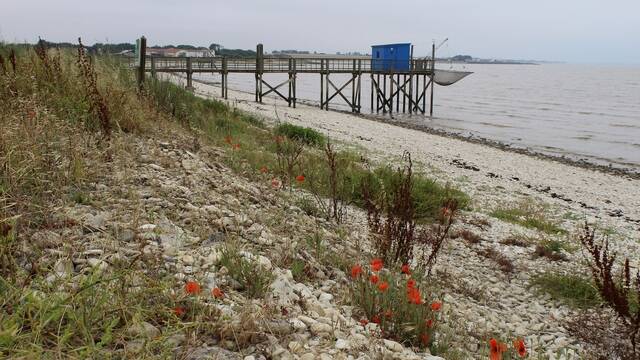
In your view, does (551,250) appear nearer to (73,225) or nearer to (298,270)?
(298,270)

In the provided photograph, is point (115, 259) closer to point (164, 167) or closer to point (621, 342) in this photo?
point (164, 167)

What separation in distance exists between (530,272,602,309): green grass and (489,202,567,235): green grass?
2613mm

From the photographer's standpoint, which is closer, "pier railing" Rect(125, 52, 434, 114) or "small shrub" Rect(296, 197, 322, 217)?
"small shrub" Rect(296, 197, 322, 217)

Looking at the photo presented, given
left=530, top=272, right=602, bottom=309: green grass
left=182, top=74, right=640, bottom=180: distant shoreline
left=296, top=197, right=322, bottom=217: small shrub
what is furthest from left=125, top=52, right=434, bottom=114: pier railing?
left=530, top=272, right=602, bottom=309: green grass

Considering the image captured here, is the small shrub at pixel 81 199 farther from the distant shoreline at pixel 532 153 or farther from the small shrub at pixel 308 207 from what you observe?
the distant shoreline at pixel 532 153

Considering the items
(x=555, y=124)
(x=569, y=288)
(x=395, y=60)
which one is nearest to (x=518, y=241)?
(x=569, y=288)

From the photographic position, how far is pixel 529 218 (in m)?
9.23

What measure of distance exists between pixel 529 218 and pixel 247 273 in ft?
22.9

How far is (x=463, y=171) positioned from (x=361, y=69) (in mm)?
23414

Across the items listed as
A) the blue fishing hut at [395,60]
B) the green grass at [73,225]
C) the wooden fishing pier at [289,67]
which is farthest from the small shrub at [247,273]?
the blue fishing hut at [395,60]

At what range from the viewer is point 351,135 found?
2197 cm

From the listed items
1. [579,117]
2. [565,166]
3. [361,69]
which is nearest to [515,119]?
[579,117]

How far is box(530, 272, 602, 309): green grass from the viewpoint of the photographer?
5.56 meters

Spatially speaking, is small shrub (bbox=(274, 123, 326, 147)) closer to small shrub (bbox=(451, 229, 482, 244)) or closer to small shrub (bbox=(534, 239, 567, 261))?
small shrub (bbox=(451, 229, 482, 244))
